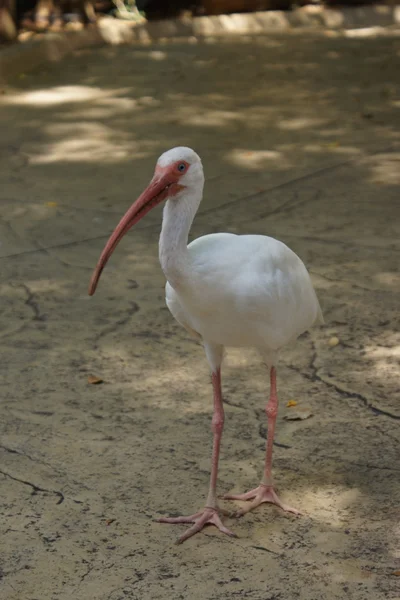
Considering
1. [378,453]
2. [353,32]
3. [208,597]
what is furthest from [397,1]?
[208,597]

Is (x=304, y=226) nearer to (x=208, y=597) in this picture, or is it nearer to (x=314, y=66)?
(x=208, y=597)

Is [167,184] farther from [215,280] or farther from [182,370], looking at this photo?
[182,370]

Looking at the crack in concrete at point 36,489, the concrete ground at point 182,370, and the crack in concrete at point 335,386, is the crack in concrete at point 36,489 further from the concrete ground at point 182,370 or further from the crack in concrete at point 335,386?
the crack in concrete at point 335,386

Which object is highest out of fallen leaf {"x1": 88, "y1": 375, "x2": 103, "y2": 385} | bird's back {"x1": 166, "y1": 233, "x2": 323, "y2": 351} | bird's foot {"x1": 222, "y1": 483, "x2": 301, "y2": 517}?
bird's back {"x1": 166, "y1": 233, "x2": 323, "y2": 351}

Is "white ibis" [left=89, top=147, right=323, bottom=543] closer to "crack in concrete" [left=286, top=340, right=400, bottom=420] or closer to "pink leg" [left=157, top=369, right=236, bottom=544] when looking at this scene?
"pink leg" [left=157, top=369, right=236, bottom=544]

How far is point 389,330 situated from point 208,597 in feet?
6.33

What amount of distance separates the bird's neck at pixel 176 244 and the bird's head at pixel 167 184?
3 cm

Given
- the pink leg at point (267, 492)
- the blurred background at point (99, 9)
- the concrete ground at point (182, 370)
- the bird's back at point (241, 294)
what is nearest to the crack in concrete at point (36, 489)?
the concrete ground at point (182, 370)

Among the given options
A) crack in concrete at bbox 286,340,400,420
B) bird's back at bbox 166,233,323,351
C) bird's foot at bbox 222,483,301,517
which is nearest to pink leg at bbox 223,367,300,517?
bird's foot at bbox 222,483,301,517

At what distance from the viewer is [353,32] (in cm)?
1062

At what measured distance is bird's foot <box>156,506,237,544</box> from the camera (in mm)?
3193

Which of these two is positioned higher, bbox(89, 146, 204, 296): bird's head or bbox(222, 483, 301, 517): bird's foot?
bbox(89, 146, 204, 296): bird's head

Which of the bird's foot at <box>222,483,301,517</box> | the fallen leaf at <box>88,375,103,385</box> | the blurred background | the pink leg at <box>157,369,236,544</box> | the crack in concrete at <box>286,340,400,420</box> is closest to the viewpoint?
the pink leg at <box>157,369,236,544</box>

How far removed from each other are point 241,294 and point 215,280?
0.09 meters
